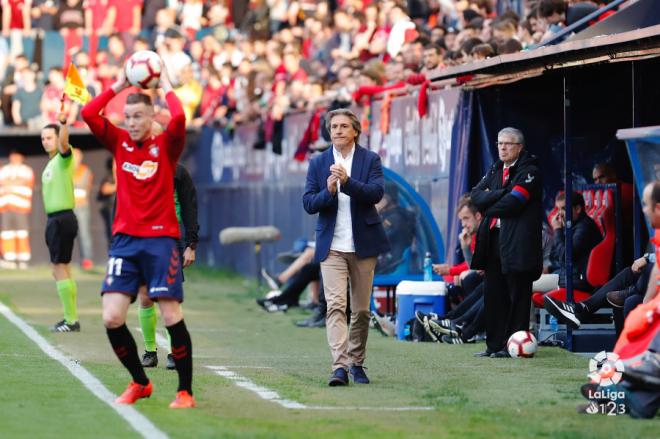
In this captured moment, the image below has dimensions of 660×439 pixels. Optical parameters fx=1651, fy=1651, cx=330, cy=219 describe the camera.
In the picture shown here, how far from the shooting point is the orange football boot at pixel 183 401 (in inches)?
385

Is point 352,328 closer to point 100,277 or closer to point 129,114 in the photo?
point 129,114

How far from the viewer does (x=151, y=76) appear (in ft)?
32.4

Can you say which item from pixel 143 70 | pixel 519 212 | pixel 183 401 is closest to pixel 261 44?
pixel 519 212

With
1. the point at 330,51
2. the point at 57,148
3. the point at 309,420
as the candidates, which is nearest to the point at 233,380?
the point at 309,420

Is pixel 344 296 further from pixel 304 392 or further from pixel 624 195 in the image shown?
pixel 624 195

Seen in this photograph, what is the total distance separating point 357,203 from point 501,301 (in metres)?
2.96

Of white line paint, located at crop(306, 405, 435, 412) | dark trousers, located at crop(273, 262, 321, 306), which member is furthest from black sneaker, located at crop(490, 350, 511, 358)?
dark trousers, located at crop(273, 262, 321, 306)

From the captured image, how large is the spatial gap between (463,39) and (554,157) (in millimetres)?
3000

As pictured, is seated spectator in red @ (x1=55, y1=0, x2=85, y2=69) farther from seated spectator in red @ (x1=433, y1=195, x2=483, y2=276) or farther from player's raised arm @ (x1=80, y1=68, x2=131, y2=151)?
player's raised arm @ (x1=80, y1=68, x2=131, y2=151)

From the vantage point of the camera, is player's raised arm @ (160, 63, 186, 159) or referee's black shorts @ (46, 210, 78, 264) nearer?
player's raised arm @ (160, 63, 186, 159)

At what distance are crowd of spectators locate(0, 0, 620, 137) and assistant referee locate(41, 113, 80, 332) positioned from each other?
3.80 m

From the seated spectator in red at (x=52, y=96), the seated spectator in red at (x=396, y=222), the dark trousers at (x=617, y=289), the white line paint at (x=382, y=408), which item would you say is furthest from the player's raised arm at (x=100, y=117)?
the seated spectator in red at (x=52, y=96)

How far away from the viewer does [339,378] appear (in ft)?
37.2

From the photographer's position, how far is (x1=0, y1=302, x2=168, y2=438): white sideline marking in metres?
8.83
